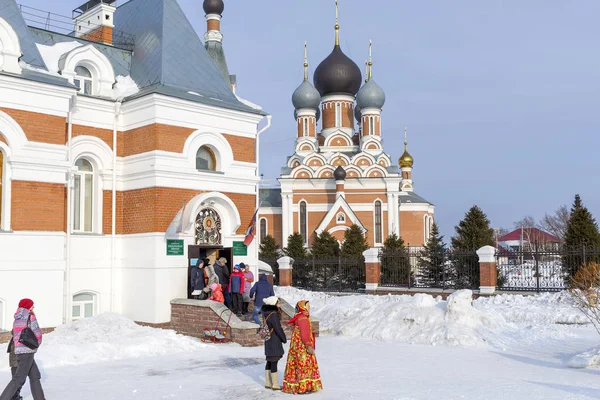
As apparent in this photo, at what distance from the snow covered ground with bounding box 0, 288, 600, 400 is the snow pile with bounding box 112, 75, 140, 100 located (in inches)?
201

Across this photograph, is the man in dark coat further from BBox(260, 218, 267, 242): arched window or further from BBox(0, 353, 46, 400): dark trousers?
BBox(260, 218, 267, 242): arched window

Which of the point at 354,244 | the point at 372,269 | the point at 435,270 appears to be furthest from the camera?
the point at 354,244

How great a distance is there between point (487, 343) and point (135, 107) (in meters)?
8.81

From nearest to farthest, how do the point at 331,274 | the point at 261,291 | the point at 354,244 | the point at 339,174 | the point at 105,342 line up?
the point at 105,342
the point at 261,291
the point at 331,274
the point at 354,244
the point at 339,174

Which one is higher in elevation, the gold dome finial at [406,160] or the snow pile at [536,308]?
the gold dome finial at [406,160]

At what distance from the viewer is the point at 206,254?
14.6 metres

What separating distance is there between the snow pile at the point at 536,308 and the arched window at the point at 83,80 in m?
10.1

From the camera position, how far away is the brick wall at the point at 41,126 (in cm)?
1221

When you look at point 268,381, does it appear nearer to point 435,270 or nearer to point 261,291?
point 261,291

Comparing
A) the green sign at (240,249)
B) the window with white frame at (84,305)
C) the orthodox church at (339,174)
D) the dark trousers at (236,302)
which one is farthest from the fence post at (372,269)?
the orthodox church at (339,174)

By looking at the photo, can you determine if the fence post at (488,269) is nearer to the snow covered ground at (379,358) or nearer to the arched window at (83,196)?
the snow covered ground at (379,358)

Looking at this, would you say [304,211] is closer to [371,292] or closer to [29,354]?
[371,292]

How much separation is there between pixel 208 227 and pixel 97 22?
618 centimetres

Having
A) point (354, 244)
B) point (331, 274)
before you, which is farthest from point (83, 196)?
point (354, 244)
